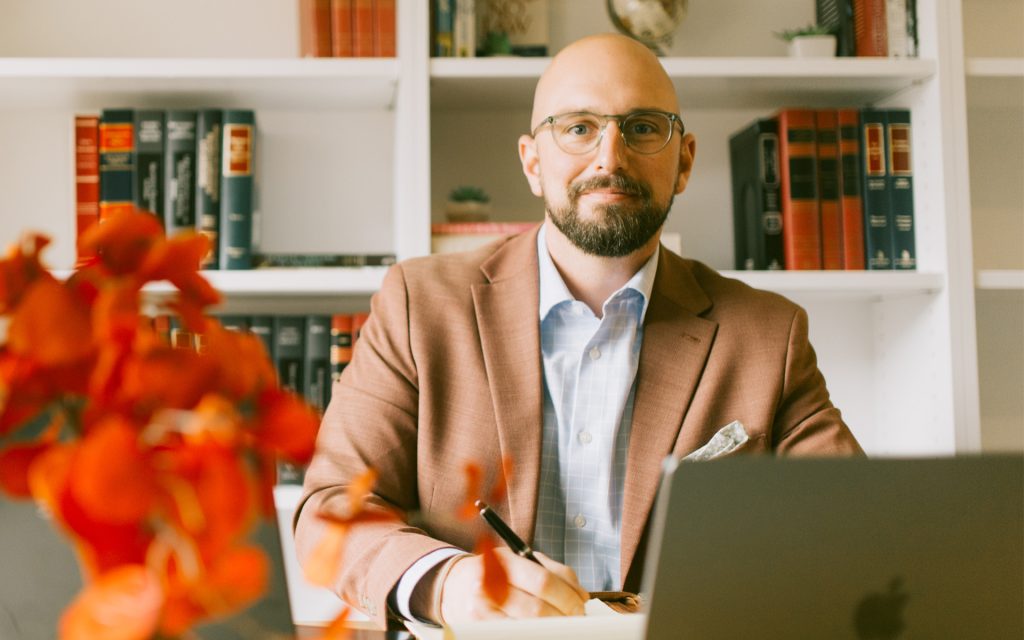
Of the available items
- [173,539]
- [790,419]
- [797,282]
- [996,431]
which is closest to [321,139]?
[797,282]

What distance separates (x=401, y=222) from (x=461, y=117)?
0.40 metres

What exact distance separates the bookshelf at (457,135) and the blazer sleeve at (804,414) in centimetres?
32

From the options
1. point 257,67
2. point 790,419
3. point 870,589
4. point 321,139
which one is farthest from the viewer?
point 321,139

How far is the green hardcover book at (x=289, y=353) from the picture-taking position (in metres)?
1.76

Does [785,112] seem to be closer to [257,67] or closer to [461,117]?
[461,117]

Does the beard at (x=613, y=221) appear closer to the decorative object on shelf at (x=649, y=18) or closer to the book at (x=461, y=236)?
the book at (x=461, y=236)

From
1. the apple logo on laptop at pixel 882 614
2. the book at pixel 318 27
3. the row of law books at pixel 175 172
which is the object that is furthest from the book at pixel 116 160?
the apple logo on laptop at pixel 882 614

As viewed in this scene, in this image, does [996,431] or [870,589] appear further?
[996,431]

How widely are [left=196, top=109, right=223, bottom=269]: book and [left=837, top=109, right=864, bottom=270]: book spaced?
1.20 m

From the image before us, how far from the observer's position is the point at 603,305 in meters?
1.48

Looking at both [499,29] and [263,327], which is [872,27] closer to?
[499,29]

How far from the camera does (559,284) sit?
1484 millimetres

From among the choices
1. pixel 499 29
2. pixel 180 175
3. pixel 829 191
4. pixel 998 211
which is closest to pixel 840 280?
pixel 829 191

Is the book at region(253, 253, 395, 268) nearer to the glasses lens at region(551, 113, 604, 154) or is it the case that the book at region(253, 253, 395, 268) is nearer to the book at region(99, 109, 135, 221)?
the book at region(99, 109, 135, 221)
